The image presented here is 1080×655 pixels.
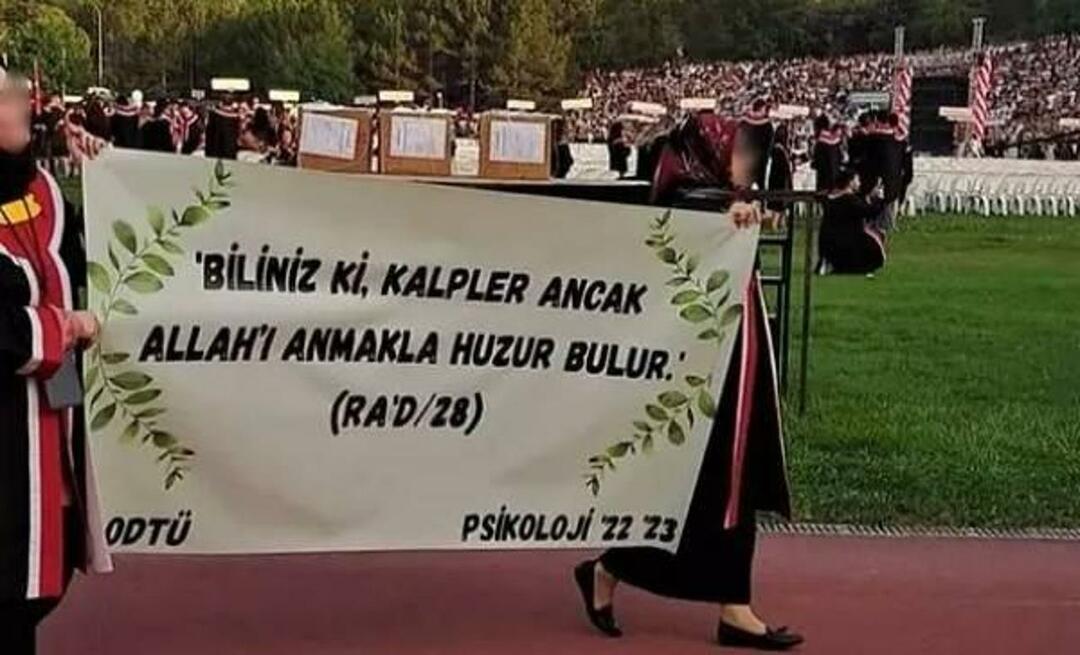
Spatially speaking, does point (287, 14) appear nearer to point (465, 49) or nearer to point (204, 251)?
point (465, 49)

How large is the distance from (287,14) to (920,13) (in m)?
37.3

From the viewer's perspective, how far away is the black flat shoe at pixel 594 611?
6.01 metres

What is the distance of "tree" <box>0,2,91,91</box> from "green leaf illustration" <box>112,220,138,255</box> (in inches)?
872

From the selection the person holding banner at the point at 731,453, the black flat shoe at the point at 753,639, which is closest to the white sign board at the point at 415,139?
Result: the person holding banner at the point at 731,453

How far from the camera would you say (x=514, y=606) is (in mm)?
6332

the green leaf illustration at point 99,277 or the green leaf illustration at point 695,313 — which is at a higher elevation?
the green leaf illustration at point 99,277

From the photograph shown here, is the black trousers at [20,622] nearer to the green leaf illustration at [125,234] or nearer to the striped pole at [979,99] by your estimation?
the green leaf illustration at [125,234]

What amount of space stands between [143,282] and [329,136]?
3752mm

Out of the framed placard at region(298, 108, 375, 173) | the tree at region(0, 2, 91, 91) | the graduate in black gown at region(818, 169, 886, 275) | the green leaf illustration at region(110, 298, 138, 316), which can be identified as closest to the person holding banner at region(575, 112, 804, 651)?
the green leaf illustration at region(110, 298, 138, 316)

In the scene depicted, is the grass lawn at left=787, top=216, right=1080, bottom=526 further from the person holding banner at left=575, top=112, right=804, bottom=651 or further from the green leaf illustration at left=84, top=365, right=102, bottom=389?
the green leaf illustration at left=84, top=365, right=102, bottom=389

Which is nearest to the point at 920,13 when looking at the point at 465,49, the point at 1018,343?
the point at 465,49

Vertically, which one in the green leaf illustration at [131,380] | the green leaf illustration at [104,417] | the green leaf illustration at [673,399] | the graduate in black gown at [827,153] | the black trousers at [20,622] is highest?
the green leaf illustration at [131,380]

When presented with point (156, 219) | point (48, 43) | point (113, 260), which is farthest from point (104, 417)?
point (48, 43)

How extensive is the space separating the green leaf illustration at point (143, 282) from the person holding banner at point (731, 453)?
1.67m
